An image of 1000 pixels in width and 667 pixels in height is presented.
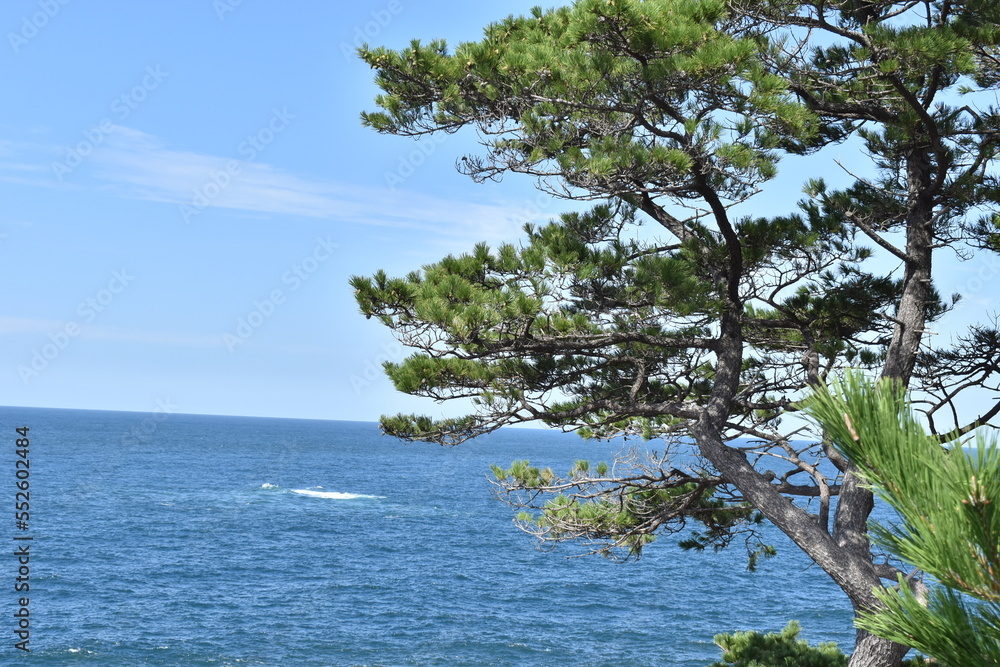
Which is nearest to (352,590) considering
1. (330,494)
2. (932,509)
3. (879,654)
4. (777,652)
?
(777,652)

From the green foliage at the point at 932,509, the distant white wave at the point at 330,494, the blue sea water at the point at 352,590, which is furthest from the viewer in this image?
the distant white wave at the point at 330,494

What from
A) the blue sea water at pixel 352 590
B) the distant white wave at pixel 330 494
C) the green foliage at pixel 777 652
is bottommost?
the blue sea water at pixel 352 590

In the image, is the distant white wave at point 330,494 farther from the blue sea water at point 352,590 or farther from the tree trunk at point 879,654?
the tree trunk at point 879,654

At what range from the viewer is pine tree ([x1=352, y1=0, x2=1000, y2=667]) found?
5.96 meters

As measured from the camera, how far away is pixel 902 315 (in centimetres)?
725

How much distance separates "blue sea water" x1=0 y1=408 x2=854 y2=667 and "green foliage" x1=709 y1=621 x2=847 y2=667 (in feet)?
27.5

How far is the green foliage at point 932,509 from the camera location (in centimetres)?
191

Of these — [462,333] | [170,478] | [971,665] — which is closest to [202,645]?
[462,333]

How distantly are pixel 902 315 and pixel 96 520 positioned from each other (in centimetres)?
3610

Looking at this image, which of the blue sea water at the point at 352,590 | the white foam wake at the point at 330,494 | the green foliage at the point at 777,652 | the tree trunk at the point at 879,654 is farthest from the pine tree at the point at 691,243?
the white foam wake at the point at 330,494

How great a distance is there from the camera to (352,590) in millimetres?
24344

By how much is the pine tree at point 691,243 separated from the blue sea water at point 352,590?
39.3ft

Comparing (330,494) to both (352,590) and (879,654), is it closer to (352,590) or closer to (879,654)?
(352,590)

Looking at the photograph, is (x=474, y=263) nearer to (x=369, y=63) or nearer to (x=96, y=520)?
(x=369, y=63)
